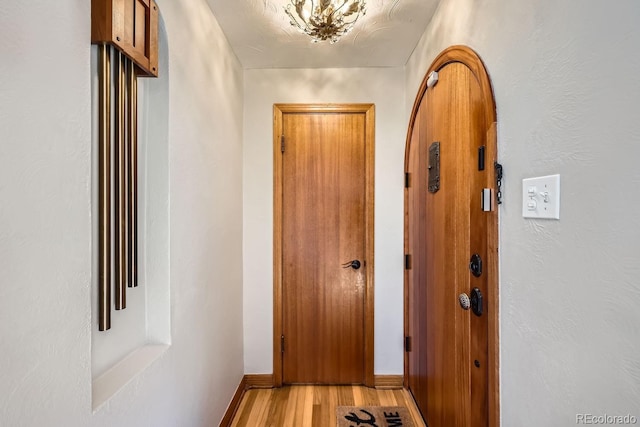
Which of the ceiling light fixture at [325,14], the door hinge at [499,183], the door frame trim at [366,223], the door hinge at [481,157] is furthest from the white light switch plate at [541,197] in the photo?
the door frame trim at [366,223]

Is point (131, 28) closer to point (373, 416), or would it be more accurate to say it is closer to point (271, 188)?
point (271, 188)

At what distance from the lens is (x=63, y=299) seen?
0.80 meters

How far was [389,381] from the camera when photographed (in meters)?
2.49

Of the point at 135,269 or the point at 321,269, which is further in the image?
the point at 321,269

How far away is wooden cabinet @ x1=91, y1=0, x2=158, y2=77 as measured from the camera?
0.94m

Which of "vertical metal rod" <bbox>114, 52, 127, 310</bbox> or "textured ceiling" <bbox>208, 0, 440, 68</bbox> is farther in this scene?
"textured ceiling" <bbox>208, 0, 440, 68</bbox>

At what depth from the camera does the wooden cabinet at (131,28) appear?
3.07ft

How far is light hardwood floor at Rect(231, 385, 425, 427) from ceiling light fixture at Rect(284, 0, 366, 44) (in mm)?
2252

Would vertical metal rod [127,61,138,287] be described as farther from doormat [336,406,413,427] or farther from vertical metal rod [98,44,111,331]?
doormat [336,406,413,427]

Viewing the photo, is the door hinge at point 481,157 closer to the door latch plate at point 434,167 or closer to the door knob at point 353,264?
the door latch plate at point 434,167

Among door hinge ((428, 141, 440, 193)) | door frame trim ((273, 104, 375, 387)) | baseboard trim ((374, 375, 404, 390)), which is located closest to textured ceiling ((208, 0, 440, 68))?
door frame trim ((273, 104, 375, 387))

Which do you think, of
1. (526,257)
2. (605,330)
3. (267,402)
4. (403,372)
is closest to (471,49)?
(526,257)

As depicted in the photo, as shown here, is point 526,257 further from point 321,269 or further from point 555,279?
point 321,269

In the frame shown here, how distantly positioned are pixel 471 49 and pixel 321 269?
1706 mm
